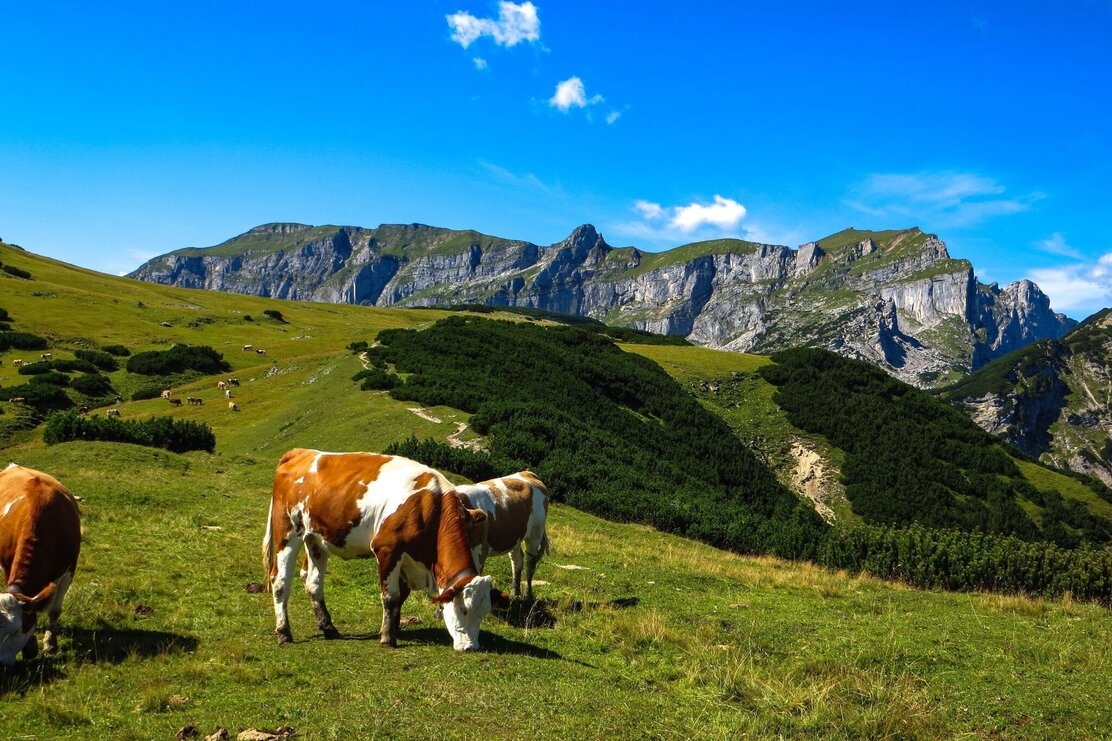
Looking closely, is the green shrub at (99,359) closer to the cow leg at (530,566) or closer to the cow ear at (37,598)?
the cow leg at (530,566)

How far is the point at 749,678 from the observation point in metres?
10.1

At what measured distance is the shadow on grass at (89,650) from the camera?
815cm

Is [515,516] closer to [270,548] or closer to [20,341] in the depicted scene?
[270,548]

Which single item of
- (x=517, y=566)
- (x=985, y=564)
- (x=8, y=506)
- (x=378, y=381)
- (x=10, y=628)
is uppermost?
(x=378, y=381)

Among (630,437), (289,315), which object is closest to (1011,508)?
(630,437)

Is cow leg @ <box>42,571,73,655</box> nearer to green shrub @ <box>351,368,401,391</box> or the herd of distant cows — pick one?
the herd of distant cows

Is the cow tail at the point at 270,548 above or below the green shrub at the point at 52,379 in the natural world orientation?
above

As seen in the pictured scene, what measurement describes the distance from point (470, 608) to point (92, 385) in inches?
2424

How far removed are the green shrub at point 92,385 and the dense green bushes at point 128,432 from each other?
3058 centimetres

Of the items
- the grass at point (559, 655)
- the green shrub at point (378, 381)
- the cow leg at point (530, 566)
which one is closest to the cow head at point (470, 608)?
the grass at point (559, 655)

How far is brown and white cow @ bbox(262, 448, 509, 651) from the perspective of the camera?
1016 cm

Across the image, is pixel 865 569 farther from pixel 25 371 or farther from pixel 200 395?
pixel 25 371

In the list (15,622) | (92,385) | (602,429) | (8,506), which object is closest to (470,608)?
(15,622)

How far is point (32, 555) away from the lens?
920cm
